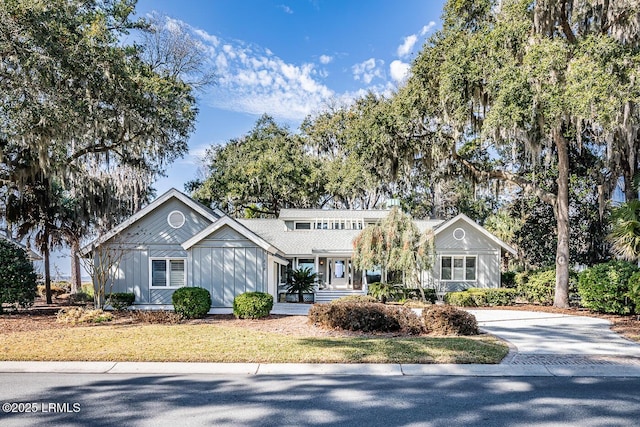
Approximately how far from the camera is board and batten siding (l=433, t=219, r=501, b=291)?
70.4ft

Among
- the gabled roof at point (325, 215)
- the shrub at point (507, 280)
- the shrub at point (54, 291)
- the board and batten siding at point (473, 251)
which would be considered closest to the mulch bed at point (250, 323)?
the board and batten siding at point (473, 251)

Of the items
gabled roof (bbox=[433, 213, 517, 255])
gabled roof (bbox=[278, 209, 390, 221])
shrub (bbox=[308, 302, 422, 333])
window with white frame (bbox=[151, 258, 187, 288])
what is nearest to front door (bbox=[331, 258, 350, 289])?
gabled roof (bbox=[278, 209, 390, 221])

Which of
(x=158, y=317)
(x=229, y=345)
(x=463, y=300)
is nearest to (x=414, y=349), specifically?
(x=229, y=345)

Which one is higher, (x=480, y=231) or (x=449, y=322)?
(x=480, y=231)

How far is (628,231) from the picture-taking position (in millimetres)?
13773

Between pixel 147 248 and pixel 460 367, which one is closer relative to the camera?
pixel 460 367

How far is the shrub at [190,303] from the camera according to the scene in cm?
1331

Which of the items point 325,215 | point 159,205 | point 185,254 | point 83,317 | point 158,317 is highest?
point 159,205

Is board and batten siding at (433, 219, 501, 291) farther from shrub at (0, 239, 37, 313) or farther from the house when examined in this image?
shrub at (0, 239, 37, 313)

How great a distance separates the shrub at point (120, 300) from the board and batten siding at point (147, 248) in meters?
0.50

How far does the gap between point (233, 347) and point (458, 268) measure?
52.1 ft

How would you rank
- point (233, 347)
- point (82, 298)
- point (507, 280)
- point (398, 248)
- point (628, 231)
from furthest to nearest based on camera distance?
point (507, 280), point (82, 298), point (398, 248), point (628, 231), point (233, 347)

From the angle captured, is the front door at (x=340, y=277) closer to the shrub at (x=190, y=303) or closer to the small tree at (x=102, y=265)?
the shrub at (x=190, y=303)

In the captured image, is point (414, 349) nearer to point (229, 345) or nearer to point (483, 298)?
point (229, 345)
